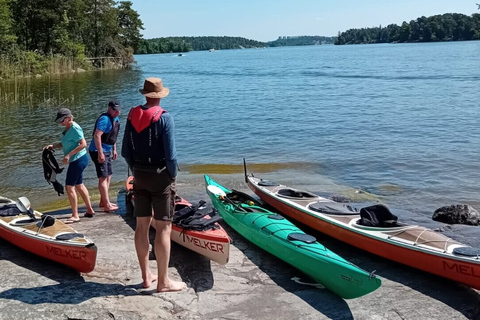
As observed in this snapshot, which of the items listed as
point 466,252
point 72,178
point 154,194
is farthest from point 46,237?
point 466,252

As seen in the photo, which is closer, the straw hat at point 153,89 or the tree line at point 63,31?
the straw hat at point 153,89

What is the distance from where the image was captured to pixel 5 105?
2341cm

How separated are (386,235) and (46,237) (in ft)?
14.2

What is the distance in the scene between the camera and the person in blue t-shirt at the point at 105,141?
7102mm

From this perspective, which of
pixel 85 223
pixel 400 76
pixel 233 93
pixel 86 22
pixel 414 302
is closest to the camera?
pixel 414 302

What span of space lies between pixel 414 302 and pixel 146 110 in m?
3.48

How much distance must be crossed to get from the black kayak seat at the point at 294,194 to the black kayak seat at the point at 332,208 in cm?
41

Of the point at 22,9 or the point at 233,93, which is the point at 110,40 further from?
the point at 233,93

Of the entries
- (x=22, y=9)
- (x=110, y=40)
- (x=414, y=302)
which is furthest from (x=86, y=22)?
(x=414, y=302)

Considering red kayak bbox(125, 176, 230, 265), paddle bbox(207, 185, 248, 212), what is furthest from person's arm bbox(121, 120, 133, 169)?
paddle bbox(207, 185, 248, 212)

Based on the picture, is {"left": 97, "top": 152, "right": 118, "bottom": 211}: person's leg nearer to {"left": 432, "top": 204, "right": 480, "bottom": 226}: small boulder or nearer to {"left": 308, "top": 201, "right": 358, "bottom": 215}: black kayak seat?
{"left": 308, "top": 201, "right": 358, "bottom": 215}: black kayak seat

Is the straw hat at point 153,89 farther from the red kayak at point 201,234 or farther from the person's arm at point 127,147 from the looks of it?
the red kayak at point 201,234

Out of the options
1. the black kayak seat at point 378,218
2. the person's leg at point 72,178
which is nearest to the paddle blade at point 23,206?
the person's leg at point 72,178

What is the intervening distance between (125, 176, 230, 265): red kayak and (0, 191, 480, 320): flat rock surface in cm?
19
